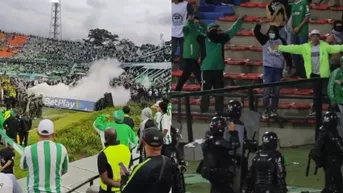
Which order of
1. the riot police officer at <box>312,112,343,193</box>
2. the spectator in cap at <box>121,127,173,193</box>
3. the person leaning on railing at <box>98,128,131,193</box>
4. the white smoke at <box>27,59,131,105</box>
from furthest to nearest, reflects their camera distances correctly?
the white smoke at <box>27,59,131,105</box>, the person leaning on railing at <box>98,128,131,193</box>, the riot police officer at <box>312,112,343,193</box>, the spectator in cap at <box>121,127,173,193</box>

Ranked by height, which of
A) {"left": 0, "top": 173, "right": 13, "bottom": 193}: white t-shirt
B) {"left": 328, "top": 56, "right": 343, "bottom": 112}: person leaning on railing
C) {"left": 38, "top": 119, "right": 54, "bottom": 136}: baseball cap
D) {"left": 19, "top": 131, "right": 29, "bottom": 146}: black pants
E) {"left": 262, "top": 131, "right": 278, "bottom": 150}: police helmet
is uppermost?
{"left": 328, "top": 56, "right": 343, "bottom": 112}: person leaning on railing

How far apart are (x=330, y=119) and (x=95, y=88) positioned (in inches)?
73.0

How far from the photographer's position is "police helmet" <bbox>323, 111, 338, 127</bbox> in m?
2.98

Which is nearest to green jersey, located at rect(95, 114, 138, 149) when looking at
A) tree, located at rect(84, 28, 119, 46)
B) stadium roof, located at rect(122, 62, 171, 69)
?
stadium roof, located at rect(122, 62, 171, 69)

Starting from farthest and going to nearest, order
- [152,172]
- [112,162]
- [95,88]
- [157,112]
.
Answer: [95,88], [157,112], [112,162], [152,172]

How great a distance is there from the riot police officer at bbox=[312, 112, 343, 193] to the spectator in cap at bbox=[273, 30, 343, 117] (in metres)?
0.10

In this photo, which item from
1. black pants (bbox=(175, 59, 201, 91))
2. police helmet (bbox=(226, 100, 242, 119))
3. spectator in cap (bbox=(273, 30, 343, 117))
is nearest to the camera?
spectator in cap (bbox=(273, 30, 343, 117))

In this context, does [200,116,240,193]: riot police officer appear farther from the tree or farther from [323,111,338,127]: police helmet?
the tree

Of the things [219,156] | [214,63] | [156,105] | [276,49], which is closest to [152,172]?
[219,156]

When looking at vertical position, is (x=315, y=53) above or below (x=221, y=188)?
above

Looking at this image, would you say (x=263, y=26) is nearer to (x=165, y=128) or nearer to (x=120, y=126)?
(x=165, y=128)

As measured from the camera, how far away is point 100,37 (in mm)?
4250

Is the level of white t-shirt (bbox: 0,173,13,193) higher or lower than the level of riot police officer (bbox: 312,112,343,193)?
lower

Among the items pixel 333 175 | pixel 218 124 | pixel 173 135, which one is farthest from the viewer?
pixel 173 135
